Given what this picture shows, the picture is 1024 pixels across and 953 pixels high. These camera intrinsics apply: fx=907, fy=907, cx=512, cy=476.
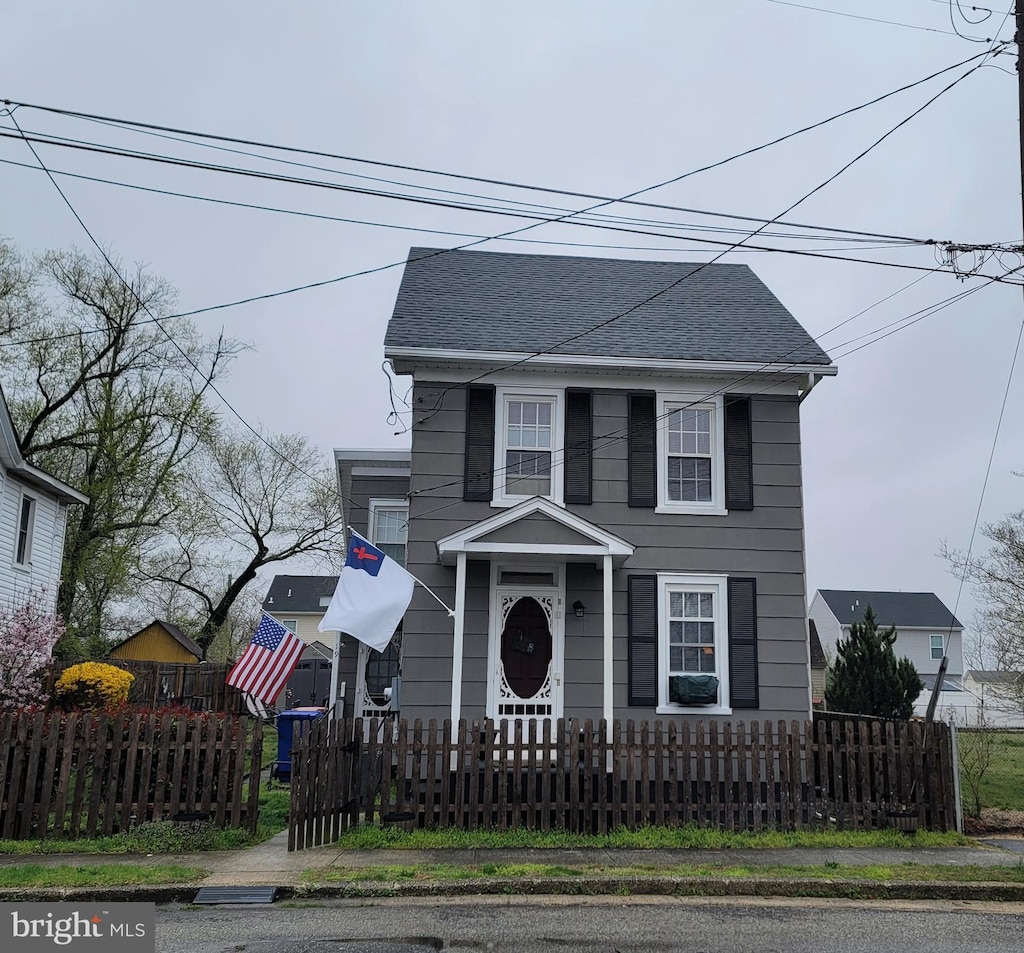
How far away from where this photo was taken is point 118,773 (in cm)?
1010

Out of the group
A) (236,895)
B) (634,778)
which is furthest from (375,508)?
(236,895)

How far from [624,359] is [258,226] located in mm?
6751

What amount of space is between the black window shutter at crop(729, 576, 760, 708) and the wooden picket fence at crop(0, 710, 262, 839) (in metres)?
6.43

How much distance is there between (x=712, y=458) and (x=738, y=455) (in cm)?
37

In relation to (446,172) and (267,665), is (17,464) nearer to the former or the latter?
(267,665)

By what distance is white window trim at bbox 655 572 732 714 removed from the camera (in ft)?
40.7

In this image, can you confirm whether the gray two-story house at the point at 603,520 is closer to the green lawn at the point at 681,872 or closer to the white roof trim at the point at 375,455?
the white roof trim at the point at 375,455

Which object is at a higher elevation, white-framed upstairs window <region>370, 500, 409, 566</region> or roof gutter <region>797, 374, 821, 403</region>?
roof gutter <region>797, 374, 821, 403</region>

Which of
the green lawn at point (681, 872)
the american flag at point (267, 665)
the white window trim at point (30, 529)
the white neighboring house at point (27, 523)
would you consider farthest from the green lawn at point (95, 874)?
the white window trim at point (30, 529)

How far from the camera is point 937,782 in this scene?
421 inches

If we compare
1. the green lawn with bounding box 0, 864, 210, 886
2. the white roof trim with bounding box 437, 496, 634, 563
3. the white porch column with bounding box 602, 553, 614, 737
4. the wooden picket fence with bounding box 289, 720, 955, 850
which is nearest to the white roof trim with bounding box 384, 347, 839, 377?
the white roof trim with bounding box 437, 496, 634, 563

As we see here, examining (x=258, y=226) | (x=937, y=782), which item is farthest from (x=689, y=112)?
(x=937, y=782)

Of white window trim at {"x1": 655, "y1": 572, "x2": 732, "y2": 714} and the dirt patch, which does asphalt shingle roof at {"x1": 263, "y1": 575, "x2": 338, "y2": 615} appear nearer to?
white window trim at {"x1": 655, "y1": 572, "x2": 732, "y2": 714}

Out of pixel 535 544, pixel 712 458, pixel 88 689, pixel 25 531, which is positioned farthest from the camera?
pixel 25 531
